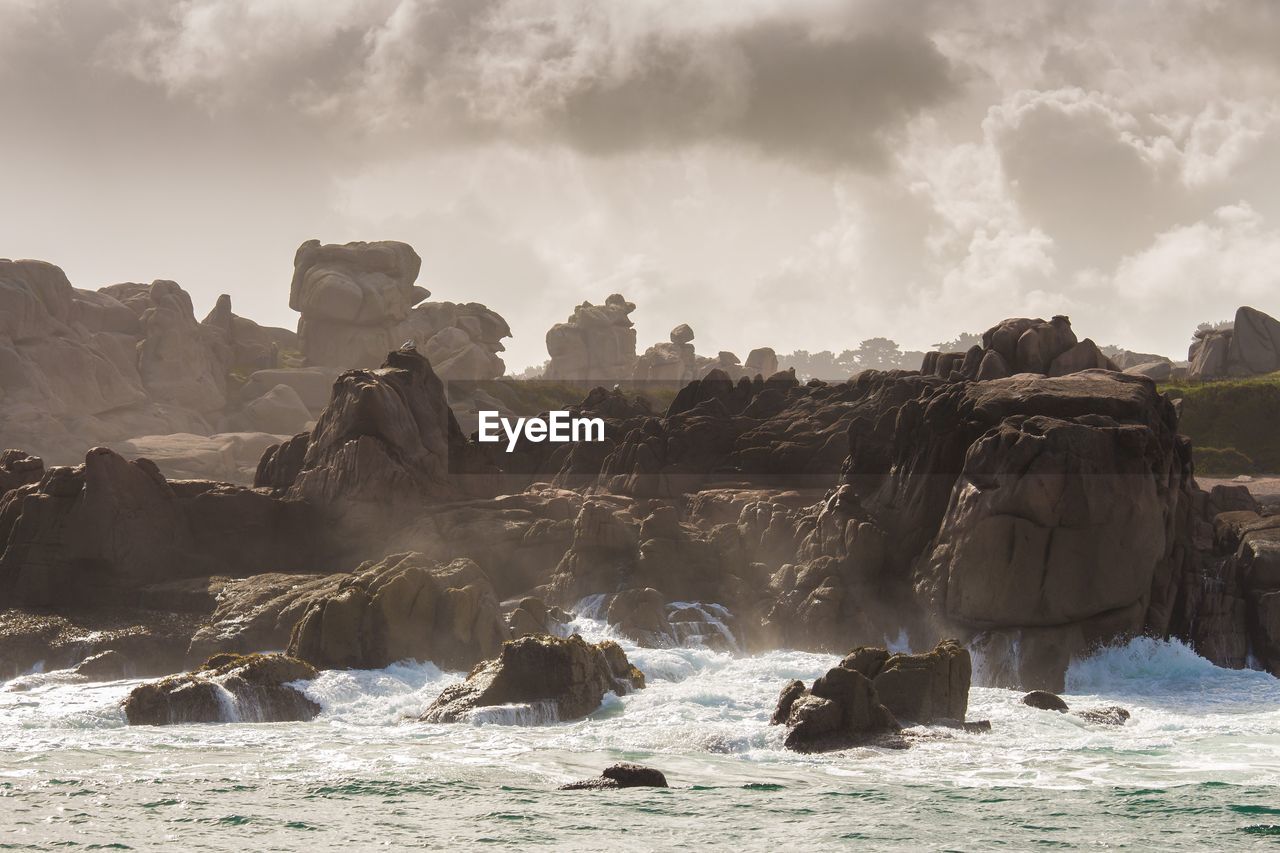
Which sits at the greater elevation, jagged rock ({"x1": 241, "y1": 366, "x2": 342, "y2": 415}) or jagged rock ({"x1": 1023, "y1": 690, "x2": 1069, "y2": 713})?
jagged rock ({"x1": 241, "y1": 366, "x2": 342, "y2": 415})

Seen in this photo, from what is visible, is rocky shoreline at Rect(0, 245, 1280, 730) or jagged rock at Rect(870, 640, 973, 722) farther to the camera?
rocky shoreline at Rect(0, 245, 1280, 730)

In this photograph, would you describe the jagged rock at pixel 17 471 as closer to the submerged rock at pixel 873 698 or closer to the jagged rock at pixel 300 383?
the submerged rock at pixel 873 698

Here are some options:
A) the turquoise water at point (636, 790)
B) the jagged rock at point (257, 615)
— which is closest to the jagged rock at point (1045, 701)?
the turquoise water at point (636, 790)

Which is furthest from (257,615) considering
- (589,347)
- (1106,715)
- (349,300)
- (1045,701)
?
(589,347)

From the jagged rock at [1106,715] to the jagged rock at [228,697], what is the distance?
23551 millimetres

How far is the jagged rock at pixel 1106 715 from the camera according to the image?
38.6m

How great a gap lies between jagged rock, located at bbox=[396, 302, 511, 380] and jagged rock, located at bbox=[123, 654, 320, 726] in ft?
343

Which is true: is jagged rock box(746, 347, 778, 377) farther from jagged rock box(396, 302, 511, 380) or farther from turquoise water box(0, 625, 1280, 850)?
turquoise water box(0, 625, 1280, 850)

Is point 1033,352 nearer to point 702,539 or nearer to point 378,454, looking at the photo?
point 702,539

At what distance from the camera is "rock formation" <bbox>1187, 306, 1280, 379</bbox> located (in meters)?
114

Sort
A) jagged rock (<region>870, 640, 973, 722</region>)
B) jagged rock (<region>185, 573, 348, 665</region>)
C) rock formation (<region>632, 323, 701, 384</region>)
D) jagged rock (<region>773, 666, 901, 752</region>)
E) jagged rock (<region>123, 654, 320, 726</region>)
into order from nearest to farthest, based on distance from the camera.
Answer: jagged rock (<region>773, 666, 901, 752</region>)
jagged rock (<region>870, 640, 973, 722</region>)
jagged rock (<region>123, 654, 320, 726</region>)
jagged rock (<region>185, 573, 348, 665</region>)
rock formation (<region>632, 323, 701, 384</region>)

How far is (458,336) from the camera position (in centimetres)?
15375

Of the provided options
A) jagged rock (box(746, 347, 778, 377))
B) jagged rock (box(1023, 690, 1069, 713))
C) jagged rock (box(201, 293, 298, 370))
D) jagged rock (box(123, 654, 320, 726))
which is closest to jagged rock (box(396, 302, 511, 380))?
jagged rock (box(201, 293, 298, 370))

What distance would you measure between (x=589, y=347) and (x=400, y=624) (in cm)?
13393
